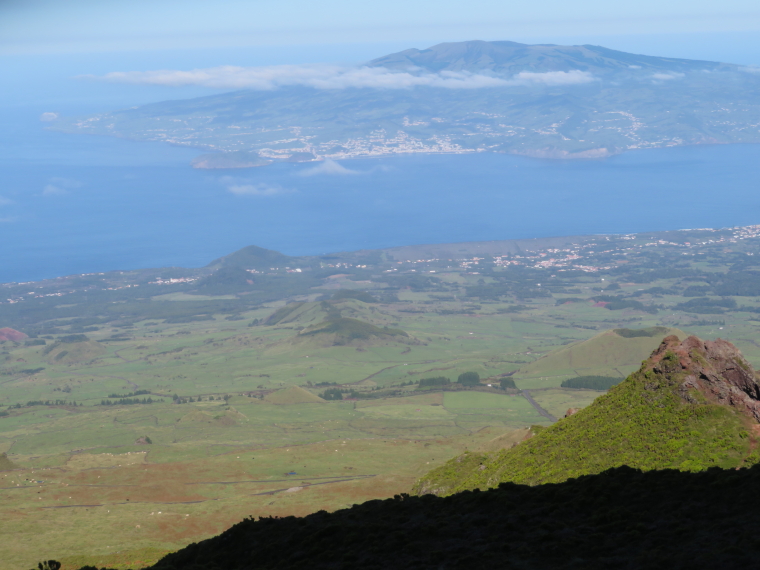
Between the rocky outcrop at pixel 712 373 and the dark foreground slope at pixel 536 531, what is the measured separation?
7.83m

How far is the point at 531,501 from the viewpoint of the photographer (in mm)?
38000

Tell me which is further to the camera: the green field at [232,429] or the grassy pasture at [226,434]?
the green field at [232,429]

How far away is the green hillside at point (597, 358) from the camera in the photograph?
527ft

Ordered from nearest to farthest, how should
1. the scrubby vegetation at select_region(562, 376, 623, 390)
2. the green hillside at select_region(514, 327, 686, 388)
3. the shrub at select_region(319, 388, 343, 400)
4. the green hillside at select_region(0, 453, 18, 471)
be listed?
1. the green hillside at select_region(0, 453, 18, 471)
2. the scrubby vegetation at select_region(562, 376, 623, 390)
3. the shrub at select_region(319, 388, 343, 400)
4. the green hillside at select_region(514, 327, 686, 388)

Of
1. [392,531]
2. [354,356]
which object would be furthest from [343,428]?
[392,531]

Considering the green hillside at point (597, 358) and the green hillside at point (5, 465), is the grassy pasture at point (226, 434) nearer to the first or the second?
the green hillside at point (597, 358)

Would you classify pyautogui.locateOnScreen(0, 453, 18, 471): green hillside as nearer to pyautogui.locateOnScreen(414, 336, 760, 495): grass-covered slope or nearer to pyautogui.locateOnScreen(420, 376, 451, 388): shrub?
pyautogui.locateOnScreen(414, 336, 760, 495): grass-covered slope

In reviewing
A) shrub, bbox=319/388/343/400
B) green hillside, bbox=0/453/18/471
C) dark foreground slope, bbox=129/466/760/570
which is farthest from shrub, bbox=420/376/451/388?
dark foreground slope, bbox=129/466/760/570

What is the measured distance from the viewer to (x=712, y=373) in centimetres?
4656

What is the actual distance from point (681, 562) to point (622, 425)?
77.6ft

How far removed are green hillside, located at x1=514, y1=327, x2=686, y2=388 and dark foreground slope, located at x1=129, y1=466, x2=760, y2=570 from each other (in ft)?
392

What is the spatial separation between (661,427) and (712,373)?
4516 mm

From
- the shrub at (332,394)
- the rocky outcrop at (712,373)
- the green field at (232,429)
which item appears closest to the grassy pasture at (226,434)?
the green field at (232,429)

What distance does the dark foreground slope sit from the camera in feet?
90.3
